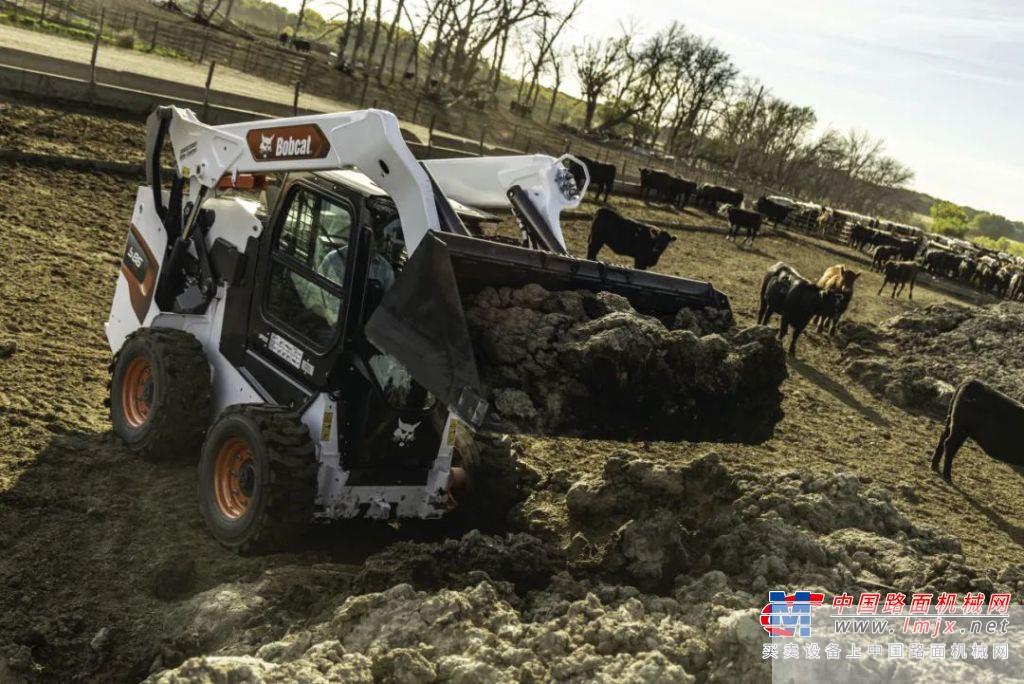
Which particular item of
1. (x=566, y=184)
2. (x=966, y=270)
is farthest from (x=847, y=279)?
(x=966, y=270)

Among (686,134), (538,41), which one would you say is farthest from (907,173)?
(538,41)

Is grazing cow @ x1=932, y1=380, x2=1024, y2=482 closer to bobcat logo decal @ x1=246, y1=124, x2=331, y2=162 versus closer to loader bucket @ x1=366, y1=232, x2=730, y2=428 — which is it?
loader bucket @ x1=366, y1=232, x2=730, y2=428

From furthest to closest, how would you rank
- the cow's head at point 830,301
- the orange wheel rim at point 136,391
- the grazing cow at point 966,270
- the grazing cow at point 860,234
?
the grazing cow at point 860,234 < the grazing cow at point 966,270 < the cow's head at point 830,301 < the orange wheel rim at point 136,391

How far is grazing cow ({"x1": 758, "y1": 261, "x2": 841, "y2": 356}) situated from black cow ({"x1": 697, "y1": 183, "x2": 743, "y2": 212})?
2284 centimetres

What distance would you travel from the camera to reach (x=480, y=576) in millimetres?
5020

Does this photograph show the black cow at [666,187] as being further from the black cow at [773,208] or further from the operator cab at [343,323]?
the operator cab at [343,323]

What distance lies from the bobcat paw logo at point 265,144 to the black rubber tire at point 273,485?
177 centimetres

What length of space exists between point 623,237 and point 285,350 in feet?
46.7

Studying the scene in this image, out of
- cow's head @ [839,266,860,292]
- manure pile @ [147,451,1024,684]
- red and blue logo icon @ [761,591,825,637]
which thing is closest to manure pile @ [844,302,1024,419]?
cow's head @ [839,266,860,292]

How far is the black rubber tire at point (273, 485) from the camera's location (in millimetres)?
5184

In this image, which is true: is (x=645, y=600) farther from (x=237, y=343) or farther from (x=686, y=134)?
(x=686, y=134)

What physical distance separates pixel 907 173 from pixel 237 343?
141 meters

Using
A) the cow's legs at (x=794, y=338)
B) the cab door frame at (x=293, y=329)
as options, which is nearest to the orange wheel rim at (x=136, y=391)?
the cab door frame at (x=293, y=329)

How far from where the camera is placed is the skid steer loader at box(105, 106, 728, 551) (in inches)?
201
